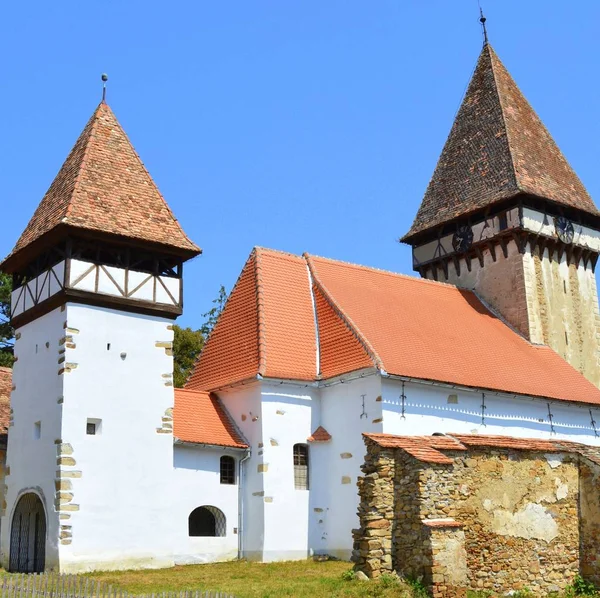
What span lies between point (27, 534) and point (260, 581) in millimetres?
6901

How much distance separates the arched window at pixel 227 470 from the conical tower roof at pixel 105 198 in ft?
18.5

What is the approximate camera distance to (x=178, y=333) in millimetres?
40219

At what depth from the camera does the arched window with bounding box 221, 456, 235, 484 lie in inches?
898

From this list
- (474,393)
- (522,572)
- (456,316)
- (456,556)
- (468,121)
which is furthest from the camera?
(468,121)

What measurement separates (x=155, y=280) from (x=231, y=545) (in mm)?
7217

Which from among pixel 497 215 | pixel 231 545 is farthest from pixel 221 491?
pixel 497 215

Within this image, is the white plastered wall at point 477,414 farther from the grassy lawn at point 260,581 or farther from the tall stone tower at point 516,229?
the grassy lawn at point 260,581

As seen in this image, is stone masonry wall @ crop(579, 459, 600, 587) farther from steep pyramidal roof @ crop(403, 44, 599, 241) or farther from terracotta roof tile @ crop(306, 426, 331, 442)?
steep pyramidal roof @ crop(403, 44, 599, 241)

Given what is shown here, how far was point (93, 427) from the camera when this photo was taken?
20.3m

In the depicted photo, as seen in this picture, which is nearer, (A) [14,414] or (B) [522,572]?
(B) [522,572]

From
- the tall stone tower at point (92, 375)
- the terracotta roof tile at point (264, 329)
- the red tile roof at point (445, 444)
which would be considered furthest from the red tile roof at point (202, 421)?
the red tile roof at point (445, 444)

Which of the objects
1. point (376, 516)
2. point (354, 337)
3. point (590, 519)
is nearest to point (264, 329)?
point (354, 337)

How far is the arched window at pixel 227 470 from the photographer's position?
22797 millimetres

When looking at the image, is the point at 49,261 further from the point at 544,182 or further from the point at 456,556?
the point at 544,182
